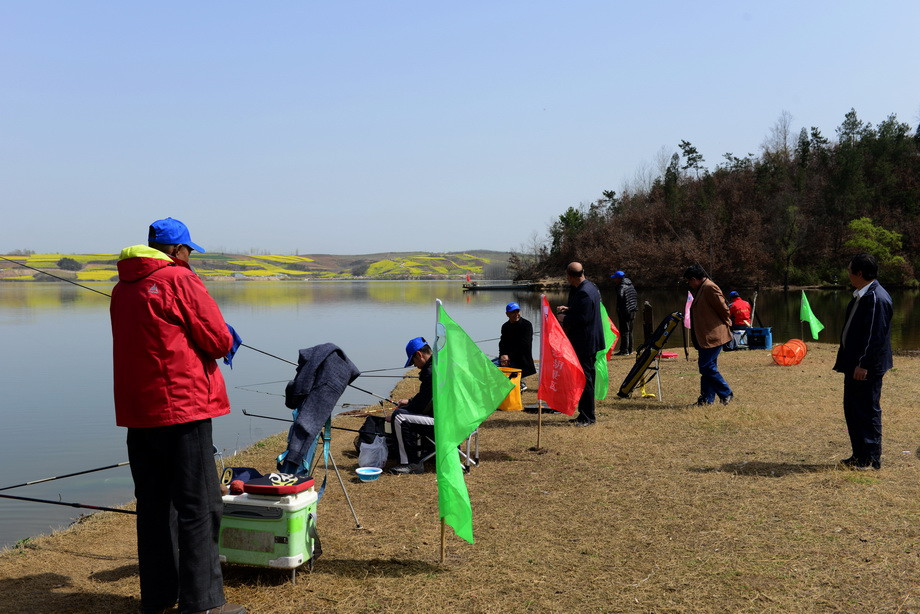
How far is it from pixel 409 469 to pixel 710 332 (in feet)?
15.7

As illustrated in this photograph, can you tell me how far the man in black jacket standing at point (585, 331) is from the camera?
8984 millimetres

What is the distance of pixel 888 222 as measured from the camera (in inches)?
2675

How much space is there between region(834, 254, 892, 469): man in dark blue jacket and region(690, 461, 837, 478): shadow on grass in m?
0.32

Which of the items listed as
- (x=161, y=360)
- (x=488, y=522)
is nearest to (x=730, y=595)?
(x=488, y=522)

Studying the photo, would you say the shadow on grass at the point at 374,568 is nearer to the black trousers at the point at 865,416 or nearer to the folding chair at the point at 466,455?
the folding chair at the point at 466,455

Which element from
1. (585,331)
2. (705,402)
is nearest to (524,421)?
(585,331)

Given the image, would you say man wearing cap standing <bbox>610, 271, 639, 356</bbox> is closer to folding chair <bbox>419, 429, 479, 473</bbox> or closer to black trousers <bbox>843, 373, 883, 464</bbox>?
folding chair <bbox>419, 429, 479, 473</bbox>

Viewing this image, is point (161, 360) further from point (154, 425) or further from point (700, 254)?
point (700, 254)

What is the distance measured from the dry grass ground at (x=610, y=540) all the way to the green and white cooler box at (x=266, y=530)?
0.19m

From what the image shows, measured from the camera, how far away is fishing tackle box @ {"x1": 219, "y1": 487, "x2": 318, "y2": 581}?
4.28 metres

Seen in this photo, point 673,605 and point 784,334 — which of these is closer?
point 673,605

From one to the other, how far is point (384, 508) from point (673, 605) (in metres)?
2.83

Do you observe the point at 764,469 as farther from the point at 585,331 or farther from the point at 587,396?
the point at 585,331

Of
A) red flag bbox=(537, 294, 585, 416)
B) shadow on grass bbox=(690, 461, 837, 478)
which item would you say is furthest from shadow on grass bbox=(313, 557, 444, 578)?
red flag bbox=(537, 294, 585, 416)
